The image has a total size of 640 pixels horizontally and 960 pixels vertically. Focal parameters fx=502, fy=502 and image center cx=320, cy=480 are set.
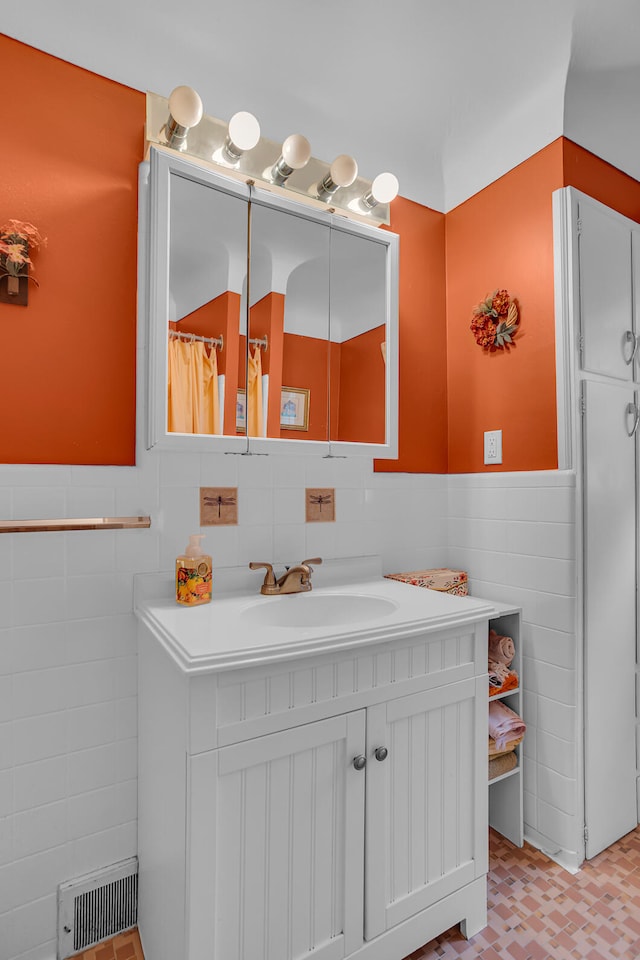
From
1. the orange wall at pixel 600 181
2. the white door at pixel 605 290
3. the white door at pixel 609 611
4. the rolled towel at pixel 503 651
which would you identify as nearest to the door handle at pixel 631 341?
the white door at pixel 605 290

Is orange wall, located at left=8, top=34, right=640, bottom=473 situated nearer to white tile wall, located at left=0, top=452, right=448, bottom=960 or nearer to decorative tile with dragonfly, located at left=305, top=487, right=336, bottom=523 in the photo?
white tile wall, located at left=0, top=452, right=448, bottom=960

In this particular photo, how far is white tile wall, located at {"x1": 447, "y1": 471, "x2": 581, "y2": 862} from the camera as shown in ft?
5.09

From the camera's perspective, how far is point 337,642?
3.49 ft

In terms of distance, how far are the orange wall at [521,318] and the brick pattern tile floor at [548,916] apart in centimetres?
124

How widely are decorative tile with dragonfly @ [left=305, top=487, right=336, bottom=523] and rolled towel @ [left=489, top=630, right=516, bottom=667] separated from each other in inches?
27.0

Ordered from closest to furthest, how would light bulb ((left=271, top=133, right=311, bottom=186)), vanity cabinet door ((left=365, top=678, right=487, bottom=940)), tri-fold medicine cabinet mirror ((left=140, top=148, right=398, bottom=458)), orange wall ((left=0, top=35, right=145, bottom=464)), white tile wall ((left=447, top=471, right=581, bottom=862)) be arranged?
vanity cabinet door ((left=365, top=678, right=487, bottom=940)) → orange wall ((left=0, top=35, right=145, bottom=464)) → tri-fold medicine cabinet mirror ((left=140, top=148, right=398, bottom=458)) → light bulb ((left=271, top=133, right=311, bottom=186)) → white tile wall ((left=447, top=471, right=581, bottom=862))

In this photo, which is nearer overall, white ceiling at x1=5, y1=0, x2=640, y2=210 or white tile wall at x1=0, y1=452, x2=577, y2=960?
white tile wall at x1=0, y1=452, x2=577, y2=960

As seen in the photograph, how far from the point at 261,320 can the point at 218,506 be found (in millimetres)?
567

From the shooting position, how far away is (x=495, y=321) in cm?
181

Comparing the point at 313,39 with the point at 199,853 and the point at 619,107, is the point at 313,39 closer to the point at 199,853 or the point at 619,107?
the point at 619,107

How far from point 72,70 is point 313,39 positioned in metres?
0.67

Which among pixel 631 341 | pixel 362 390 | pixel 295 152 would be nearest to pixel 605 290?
pixel 631 341

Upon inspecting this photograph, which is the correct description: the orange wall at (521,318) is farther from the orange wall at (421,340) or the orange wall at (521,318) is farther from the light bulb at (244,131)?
the light bulb at (244,131)

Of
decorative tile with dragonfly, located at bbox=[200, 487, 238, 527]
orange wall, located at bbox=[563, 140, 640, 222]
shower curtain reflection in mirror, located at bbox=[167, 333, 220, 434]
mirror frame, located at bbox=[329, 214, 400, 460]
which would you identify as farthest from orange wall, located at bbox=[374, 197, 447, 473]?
shower curtain reflection in mirror, located at bbox=[167, 333, 220, 434]
